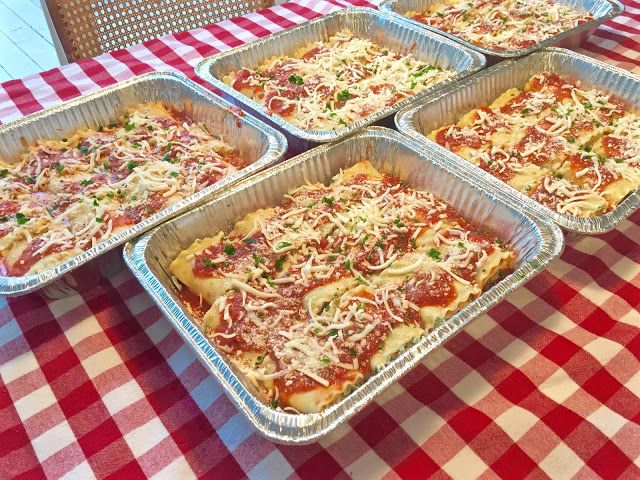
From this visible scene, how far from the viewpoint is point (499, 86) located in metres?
2.50

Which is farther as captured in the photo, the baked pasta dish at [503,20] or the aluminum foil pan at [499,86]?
the baked pasta dish at [503,20]

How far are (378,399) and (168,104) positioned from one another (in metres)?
1.73

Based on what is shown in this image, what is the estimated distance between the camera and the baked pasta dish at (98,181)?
177 centimetres

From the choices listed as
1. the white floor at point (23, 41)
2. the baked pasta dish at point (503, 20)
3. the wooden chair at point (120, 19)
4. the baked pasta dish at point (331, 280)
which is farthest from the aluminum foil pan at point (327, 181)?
the white floor at point (23, 41)

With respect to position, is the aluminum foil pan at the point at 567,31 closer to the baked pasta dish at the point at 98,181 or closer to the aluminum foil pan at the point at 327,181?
the aluminum foil pan at the point at 327,181

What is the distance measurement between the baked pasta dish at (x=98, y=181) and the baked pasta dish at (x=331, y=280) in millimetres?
295

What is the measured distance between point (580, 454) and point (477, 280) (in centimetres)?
54

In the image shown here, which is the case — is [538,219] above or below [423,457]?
above

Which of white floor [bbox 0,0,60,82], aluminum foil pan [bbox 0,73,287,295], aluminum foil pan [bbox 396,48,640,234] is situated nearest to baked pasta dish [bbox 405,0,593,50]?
aluminum foil pan [bbox 396,48,640,234]

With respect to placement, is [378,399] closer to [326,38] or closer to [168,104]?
[168,104]

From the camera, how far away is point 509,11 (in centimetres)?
299

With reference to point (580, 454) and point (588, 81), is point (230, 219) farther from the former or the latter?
point (588, 81)

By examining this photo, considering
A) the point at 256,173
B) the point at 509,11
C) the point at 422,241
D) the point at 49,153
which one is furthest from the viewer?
the point at 509,11

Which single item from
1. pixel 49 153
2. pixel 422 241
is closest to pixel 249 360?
pixel 422 241
